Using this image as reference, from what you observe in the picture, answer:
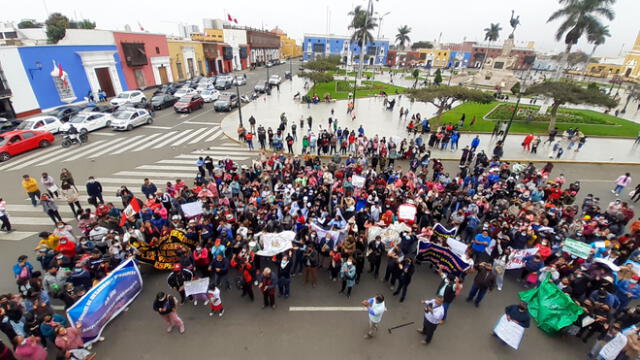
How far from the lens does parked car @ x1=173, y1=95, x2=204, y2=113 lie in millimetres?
30180

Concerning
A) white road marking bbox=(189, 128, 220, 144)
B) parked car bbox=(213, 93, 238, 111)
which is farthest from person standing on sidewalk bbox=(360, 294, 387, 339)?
parked car bbox=(213, 93, 238, 111)

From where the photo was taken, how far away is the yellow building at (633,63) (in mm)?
80750

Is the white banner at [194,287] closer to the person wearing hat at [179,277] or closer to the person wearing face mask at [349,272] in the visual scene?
the person wearing hat at [179,277]

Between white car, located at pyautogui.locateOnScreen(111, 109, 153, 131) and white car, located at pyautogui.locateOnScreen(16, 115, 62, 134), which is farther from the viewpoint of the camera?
white car, located at pyautogui.locateOnScreen(111, 109, 153, 131)

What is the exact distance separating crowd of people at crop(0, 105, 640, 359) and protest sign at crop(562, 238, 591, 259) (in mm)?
189

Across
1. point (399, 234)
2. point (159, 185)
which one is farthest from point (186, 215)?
point (399, 234)

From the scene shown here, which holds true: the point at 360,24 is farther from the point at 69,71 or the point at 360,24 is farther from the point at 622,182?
the point at 622,182

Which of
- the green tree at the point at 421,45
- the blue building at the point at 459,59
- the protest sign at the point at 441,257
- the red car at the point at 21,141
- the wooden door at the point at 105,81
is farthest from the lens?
the green tree at the point at 421,45

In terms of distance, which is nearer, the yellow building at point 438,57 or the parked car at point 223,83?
the parked car at point 223,83

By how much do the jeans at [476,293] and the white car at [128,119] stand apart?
26.6 metres

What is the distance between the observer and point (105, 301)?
23.5 ft

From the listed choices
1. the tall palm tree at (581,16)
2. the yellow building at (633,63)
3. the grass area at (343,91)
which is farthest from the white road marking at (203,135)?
the yellow building at (633,63)

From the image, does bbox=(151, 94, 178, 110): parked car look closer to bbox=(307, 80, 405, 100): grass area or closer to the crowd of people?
bbox=(307, 80, 405, 100): grass area

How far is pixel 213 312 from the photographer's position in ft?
26.2
